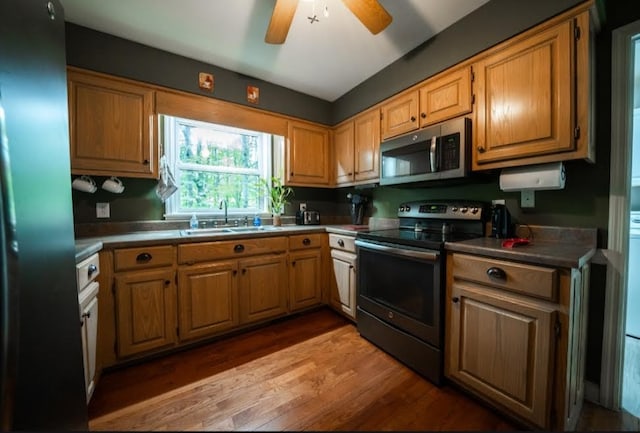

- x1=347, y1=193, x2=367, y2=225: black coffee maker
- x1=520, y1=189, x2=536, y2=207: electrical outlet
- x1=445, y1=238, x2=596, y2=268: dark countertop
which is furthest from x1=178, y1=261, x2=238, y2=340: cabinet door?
x1=520, y1=189, x2=536, y2=207: electrical outlet

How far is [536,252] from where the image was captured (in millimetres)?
1115

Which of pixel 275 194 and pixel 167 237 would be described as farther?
pixel 275 194

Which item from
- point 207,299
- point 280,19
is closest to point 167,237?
point 207,299

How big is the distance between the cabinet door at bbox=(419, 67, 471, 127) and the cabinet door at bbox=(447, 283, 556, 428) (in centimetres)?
121

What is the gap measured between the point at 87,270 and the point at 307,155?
2.10 meters

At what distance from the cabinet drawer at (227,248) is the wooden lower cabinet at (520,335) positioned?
4.64ft

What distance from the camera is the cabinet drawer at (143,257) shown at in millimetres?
1573

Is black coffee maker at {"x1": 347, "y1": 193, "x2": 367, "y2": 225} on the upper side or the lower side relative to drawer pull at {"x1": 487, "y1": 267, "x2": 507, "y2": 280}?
upper

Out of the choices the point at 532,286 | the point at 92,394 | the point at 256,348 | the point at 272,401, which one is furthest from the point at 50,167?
the point at 532,286

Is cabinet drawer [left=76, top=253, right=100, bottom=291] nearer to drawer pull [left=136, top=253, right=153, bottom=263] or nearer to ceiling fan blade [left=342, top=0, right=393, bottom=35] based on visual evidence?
drawer pull [left=136, top=253, right=153, bottom=263]

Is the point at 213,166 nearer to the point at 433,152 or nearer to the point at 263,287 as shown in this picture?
the point at 263,287

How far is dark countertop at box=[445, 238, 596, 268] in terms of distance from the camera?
1.01 metres

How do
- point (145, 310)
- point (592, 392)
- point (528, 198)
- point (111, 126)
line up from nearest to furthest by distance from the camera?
point (592, 392)
point (528, 198)
point (145, 310)
point (111, 126)

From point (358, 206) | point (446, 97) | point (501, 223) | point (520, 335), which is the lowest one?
point (520, 335)
